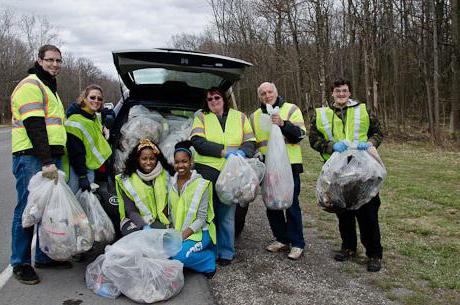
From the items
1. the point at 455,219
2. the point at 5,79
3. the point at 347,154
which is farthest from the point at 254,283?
the point at 5,79

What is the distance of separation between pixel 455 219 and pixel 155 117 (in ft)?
14.6

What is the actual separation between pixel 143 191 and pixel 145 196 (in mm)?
53

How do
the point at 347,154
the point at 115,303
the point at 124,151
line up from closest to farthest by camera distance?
the point at 115,303, the point at 347,154, the point at 124,151

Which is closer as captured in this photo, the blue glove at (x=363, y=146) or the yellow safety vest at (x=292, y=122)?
the blue glove at (x=363, y=146)

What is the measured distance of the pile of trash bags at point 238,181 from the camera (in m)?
4.36

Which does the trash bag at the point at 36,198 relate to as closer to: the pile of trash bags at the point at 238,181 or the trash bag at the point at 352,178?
the pile of trash bags at the point at 238,181

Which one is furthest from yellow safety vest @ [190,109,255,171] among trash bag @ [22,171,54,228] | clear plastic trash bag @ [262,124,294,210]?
trash bag @ [22,171,54,228]

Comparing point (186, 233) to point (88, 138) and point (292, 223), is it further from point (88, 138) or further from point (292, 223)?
point (88, 138)

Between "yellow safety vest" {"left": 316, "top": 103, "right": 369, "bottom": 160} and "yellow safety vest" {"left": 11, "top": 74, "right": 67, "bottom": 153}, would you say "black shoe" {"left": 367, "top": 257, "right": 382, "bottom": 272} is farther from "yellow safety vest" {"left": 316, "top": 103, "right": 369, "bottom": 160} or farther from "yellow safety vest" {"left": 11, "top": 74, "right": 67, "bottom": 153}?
"yellow safety vest" {"left": 11, "top": 74, "right": 67, "bottom": 153}

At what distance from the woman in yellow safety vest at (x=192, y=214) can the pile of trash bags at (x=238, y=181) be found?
165mm

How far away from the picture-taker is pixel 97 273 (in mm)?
4004

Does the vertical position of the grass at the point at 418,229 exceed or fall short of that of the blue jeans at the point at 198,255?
it falls short

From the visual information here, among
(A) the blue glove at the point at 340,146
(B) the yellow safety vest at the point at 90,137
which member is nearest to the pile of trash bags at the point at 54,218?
(B) the yellow safety vest at the point at 90,137

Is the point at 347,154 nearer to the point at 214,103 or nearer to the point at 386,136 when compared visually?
the point at 214,103
